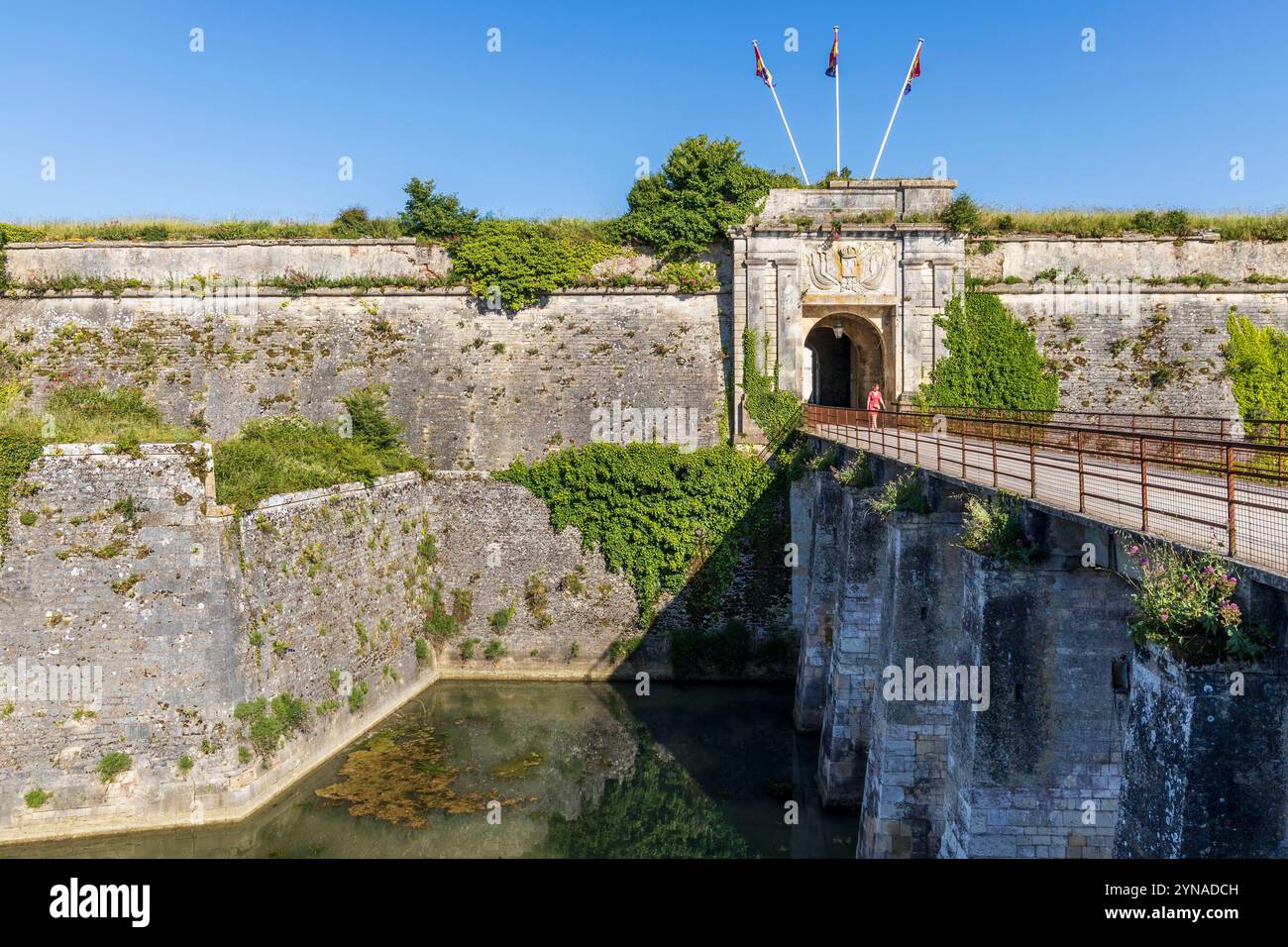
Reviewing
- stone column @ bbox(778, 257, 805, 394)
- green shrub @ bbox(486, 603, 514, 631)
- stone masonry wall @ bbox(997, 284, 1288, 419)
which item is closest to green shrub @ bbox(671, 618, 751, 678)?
green shrub @ bbox(486, 603, 514, 631)

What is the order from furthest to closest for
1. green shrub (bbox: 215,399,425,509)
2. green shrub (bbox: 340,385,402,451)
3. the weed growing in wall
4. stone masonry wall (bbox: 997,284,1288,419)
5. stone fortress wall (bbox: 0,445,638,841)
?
stone masonry wall (bbox: 997,284,1288,419) → green shrub (bbox: 340,385,402,451) → green shrub (bbox: 215,399,425,509) → the weed growing in wall → stone fortress wall (bbox: 0,445,638,841)

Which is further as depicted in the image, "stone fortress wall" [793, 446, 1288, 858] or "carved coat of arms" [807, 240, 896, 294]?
"carved coat of arms" [807, 240, 896, 294]

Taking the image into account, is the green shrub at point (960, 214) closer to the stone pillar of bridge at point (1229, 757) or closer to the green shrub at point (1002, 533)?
the green shrub at point (1002, 533)

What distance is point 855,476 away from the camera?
591 inches

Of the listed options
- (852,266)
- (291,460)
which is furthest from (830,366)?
(291,460)

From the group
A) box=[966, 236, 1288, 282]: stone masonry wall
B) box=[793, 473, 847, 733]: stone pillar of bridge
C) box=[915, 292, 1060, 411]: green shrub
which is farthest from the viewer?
box=[966, 236, 1288, 282]: stone masonry wall

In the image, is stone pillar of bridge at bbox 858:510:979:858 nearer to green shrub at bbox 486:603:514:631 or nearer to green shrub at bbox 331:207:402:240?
green shrub at bbox 486:603:514:631

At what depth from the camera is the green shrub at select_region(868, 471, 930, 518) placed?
12.0m

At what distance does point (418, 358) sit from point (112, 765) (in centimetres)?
1334

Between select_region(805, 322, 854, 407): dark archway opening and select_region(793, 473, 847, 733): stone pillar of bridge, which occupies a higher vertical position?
select_region(805, 322, 854, 407): dark archway opening

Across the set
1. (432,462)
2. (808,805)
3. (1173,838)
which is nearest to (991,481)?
(1173,838)

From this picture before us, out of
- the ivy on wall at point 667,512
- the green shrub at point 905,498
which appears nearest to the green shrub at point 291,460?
the ivy on wall at point 667,512

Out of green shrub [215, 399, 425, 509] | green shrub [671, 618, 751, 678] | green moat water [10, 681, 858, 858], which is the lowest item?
green moat water [10, 681, 858, 858]

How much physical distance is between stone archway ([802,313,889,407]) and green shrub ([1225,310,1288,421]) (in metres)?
9.17
